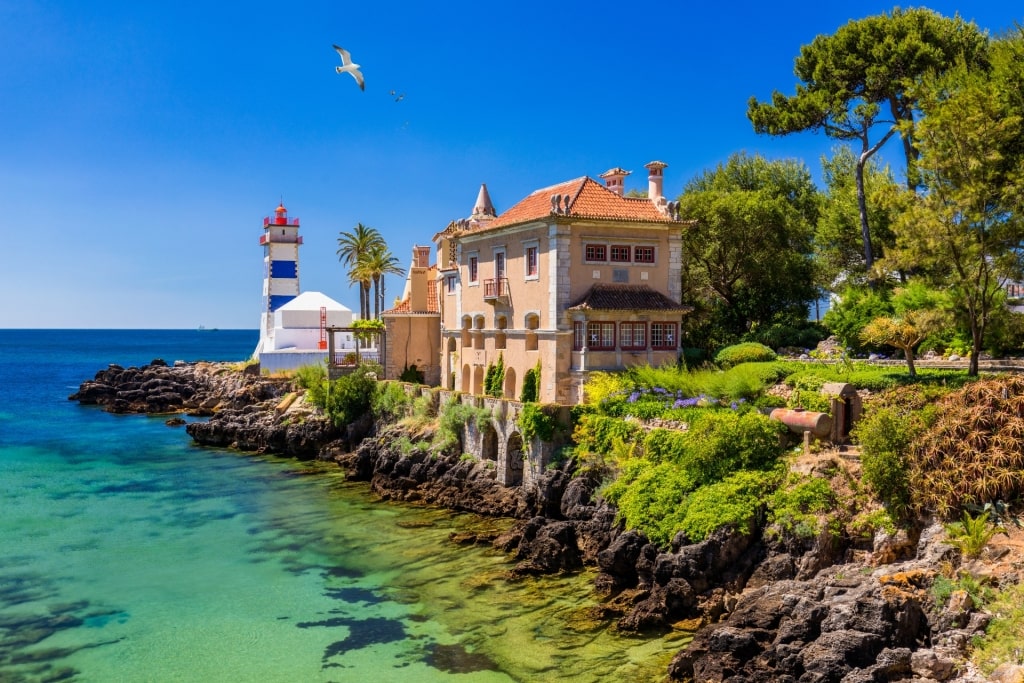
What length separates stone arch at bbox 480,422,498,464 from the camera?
35338 millimetres

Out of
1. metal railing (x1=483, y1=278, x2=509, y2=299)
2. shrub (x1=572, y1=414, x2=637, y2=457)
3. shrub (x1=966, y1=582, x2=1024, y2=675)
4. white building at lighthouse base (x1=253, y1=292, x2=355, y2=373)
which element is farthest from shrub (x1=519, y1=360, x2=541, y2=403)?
white building at lighthouse base (x1=253, y1=292, x2=355, y2=373)

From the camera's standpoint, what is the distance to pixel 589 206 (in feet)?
119

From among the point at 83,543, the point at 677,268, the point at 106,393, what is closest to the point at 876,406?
the point at 677,268

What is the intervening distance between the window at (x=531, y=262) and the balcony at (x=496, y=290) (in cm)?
188

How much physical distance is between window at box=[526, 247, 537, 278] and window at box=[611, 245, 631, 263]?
337cm

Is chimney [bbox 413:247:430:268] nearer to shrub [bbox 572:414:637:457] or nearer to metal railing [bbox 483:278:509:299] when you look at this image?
metal railing [bbox 483:278:509:299]

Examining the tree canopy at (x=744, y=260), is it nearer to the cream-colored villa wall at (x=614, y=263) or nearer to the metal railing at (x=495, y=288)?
the cream-colored villa wall at (x=614, y=263)

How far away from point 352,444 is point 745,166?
96.5 feet

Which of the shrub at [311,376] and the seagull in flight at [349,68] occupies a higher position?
the seagull in flight at [349,68]

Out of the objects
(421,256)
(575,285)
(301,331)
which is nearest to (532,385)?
(575,285)

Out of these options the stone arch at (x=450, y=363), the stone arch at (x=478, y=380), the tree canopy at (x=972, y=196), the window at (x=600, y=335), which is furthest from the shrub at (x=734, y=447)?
the stone arch at (x=450, y=363)

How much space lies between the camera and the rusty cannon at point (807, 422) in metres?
24.6

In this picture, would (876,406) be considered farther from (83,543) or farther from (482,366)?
(83,543)

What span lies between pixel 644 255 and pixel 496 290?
712cm
